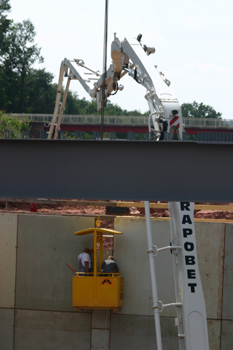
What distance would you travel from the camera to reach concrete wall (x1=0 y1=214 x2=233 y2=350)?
13758 mm

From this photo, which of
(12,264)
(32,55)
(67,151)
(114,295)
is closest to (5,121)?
(12,264)

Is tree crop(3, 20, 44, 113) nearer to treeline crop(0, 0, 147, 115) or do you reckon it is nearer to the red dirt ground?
treeline crop(0, 0, 147, 115)

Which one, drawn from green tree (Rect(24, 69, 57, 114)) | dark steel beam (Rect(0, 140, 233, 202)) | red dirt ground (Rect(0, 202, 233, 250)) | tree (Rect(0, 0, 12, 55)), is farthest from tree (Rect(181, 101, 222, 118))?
dark steel beam (Rect(0, 140, 233, 202))

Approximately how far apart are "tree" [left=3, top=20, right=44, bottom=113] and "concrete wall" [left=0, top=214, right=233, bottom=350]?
6637 centimetres

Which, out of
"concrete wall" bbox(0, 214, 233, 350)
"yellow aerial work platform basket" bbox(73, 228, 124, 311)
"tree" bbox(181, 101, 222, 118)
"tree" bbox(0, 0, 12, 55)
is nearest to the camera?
"yellow aerial work platform basket" bbox(73, 228, 124, 311)

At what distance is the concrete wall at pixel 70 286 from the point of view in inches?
542

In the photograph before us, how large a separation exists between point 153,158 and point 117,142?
38 centimetres

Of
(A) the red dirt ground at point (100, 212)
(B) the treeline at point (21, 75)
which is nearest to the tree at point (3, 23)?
(B) the treeline at point (21, 75)

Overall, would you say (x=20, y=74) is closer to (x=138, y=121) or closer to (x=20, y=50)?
(x=20, y=50)

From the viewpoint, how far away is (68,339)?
14.3 m

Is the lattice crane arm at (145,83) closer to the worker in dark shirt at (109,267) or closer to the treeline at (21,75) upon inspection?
the worker in dark shirt at (109,267)

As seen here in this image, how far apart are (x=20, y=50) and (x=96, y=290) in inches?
2732

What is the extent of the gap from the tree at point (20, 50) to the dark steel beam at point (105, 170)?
248 feet

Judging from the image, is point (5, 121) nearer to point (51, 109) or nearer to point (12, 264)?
point (12, 264)
